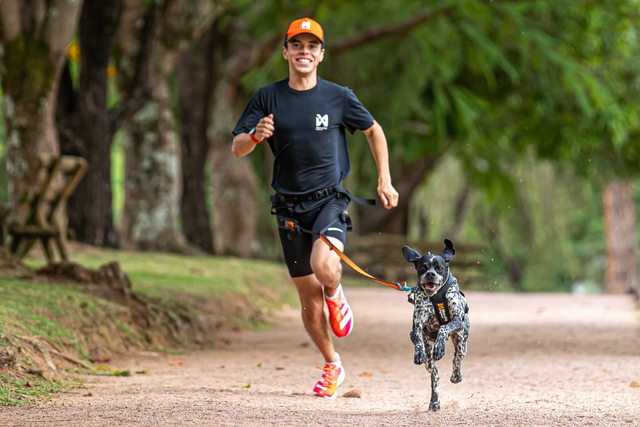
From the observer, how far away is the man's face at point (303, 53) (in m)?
6.84

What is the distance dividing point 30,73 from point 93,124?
6.97 feet

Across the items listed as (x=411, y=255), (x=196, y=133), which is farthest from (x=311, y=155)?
(x=196, y=133)

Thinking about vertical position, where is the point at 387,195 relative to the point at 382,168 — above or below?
below

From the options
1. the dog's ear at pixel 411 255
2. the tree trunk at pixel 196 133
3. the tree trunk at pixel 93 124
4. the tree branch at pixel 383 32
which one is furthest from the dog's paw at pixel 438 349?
the tree trunk at pixel 196 133

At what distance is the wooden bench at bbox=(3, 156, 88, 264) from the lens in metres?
12.8

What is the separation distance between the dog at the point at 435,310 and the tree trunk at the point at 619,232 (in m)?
27.9

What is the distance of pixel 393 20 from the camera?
21.1 meters

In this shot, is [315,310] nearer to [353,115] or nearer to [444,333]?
[353,115]

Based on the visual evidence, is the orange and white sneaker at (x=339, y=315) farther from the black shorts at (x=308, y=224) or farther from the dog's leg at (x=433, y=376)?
the dog's leg at (x=433, y=376)

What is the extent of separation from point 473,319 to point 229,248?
30.2ft

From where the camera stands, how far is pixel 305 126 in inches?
270

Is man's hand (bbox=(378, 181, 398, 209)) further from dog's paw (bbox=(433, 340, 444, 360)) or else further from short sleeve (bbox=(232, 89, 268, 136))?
dog's paw (bbox=(433, 340, 444, 360))

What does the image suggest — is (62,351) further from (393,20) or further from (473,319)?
(393,20)

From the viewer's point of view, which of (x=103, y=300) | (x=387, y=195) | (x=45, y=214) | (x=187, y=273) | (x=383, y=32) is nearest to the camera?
(x=387, y=195)
